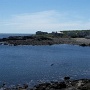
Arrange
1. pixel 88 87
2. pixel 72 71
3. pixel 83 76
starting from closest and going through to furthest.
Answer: pixel 88 87
pixel 83 76
pixel 72 71

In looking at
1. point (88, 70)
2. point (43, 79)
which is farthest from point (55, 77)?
point (88, 70)

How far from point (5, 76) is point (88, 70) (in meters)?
16.7

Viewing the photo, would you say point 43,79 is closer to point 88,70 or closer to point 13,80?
point 13,80

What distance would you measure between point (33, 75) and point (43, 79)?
4283 mm

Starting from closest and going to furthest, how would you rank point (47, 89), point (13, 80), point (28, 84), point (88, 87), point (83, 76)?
point (88, 87)
point (47, 89)
point (28, 84)
point (13, 80)
point (83, 76)

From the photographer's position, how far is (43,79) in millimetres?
46188

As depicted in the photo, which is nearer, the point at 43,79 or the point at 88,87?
the point at 88,87

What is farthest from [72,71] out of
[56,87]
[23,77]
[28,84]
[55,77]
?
[56,87]

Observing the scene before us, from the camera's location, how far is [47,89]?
3538 centimetres

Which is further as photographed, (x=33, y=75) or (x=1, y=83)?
(x=33, y=75)

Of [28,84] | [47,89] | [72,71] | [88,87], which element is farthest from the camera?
[72,71]

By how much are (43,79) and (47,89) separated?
35.5 feet

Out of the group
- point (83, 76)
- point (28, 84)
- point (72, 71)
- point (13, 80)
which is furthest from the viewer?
point (72, 71)

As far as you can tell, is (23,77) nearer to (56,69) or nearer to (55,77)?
(55,77)
